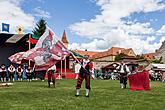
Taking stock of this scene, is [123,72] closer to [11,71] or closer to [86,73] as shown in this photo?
[86,73]

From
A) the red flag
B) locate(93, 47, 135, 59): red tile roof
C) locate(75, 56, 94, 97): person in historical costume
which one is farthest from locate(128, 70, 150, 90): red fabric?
locate(93, 47, 135, 59): red tile roof

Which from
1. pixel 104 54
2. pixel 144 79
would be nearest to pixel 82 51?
pixel 104 54

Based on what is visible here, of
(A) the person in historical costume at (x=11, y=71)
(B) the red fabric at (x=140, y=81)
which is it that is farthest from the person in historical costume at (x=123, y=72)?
(A) the person in historical costume at (x=11, y=71)

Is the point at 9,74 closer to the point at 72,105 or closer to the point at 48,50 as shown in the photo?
the point at 48,50

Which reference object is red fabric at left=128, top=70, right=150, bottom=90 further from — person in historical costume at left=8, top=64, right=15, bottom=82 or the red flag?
person in historical costume at left=8, top=64, right=15, bottom=82

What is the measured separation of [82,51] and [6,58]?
136 meters

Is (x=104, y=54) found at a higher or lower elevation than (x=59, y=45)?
higher

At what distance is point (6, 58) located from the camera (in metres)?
38.4

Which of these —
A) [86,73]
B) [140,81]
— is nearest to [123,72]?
[140,81]

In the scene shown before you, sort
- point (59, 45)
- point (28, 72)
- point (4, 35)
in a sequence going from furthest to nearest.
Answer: point (4, 35) < point (28, 72) < point (59, 45)

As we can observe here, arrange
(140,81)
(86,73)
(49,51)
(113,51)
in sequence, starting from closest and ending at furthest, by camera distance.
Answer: (86,73) < (49,51) < (140,81) < (113,51)

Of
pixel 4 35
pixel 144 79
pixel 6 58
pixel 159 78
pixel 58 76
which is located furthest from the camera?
pixel 159 78

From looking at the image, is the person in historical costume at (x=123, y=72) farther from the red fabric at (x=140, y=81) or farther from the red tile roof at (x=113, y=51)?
the red tile roof at (x=113, y=51)

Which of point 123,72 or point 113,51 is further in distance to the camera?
point 113,51
